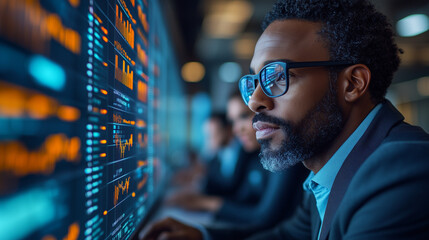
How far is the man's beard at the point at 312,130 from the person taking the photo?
78 centimetres

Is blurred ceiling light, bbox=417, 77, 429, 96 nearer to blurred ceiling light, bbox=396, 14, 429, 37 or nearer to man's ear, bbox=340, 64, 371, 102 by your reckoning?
blurred ceiling light, bbox=396, 14, 429, 37

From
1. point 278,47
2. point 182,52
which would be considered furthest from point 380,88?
point 182,52

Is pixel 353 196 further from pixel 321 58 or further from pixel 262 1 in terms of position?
pixel 262 1

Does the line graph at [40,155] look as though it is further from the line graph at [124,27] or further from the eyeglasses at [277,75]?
the eyeglasses at [277,75]

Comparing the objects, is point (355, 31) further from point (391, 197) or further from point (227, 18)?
point (227, 18)

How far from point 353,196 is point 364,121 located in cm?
32

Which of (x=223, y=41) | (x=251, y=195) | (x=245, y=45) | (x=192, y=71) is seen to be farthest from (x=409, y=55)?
(x=251, y=195)

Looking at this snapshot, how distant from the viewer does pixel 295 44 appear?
78 centimetres

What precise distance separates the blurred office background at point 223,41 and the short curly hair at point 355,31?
1.14 m

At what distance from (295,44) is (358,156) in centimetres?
33

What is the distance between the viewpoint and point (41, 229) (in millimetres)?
298

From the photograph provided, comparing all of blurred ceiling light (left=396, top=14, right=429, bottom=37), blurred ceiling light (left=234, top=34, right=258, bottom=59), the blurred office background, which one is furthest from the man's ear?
blurred ceiling light (left=234, top=34, right=258, bottom=59)

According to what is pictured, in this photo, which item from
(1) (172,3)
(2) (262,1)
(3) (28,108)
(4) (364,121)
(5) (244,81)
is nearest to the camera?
(3) (28,108)

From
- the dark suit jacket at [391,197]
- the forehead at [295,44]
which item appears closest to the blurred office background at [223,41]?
the forehead at [295,44]
